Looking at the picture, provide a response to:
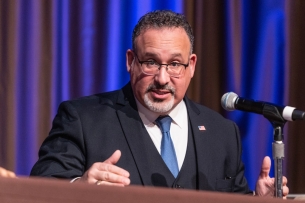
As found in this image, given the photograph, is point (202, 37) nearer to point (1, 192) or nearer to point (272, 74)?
point (272, 74)

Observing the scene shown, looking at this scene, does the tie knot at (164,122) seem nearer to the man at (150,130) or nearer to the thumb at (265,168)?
the man at (150,130)

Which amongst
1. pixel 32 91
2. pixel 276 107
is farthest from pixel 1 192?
pixel 32 91

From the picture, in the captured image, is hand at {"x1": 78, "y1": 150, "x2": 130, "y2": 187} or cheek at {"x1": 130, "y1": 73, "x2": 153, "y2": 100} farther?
cheek at {"x1": 130, "y1": 73, "x2": 153, "y2": 100}

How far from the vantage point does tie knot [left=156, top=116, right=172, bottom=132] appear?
2125 millimetres

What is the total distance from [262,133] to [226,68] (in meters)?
0.41

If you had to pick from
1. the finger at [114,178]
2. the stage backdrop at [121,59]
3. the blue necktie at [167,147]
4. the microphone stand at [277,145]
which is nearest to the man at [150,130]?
the blue necktie at [167,147]

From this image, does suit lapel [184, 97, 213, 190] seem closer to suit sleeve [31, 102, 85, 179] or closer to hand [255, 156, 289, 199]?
hand [255, 156, 289, 199]

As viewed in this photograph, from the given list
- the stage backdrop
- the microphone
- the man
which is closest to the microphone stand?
→ the microphone

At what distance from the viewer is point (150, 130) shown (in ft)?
7.03

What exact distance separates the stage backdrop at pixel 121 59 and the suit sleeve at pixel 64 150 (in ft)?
2.50

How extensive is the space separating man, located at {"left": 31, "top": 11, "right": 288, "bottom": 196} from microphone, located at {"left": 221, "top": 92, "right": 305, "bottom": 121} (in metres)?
0.43

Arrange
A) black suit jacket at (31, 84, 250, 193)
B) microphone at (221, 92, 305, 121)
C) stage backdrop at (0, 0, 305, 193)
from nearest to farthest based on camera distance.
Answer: microphone at (221, 92, 305, 121) → black suit jacket at (31, 84, 250, 193) → stage backdrop at (0, 0, 305, 193)

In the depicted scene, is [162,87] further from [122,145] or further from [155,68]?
[122,145]

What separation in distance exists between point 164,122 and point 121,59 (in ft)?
2.98
